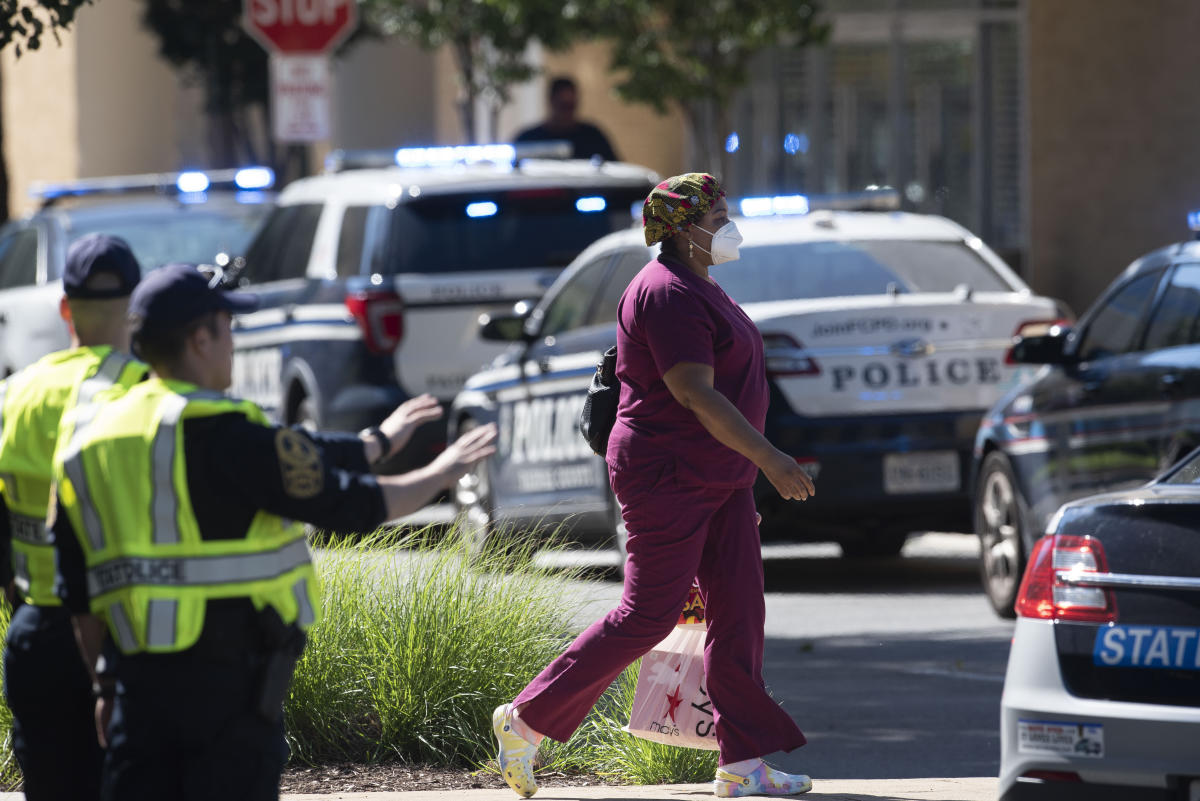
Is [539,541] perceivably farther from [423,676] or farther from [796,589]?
[796,589]

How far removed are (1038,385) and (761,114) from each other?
628 inches

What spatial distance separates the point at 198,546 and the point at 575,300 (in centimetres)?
689

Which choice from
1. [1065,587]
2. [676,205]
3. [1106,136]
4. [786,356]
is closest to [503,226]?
[786,356]

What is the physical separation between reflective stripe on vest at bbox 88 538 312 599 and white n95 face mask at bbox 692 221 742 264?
7.49 ft

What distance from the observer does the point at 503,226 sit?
39.4ft

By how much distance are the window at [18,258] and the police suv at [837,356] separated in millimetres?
4734

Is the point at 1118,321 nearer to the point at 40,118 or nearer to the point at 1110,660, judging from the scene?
the point at 1110,660

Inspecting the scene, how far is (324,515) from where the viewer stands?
381cm

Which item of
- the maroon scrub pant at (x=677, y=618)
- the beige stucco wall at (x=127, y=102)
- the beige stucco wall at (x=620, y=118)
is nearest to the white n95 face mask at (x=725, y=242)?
the maroon scrub pant at (x=677, y=618)

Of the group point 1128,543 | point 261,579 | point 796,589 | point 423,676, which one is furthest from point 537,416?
point 261,579

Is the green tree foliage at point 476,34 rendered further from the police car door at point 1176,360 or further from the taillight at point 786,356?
the police car door at point 1176,360

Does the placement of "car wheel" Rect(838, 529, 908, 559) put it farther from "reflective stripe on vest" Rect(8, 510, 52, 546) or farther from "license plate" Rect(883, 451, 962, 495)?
"reflective stripe on vest" Rect(8, 510, 52, 546)

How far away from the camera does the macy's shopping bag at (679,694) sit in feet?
19.9

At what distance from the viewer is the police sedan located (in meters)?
4.62
